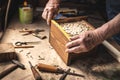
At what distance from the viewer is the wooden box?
1.40 m

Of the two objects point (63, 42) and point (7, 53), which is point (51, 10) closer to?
point (63, 42)

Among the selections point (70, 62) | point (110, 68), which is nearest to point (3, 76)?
point (70, 62)

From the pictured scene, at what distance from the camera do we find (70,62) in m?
1.44

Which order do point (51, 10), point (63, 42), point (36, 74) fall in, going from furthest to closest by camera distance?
point (51, 10) → point (63, 42) → point (36, 74)

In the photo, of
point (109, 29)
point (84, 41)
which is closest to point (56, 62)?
point (84, 41)

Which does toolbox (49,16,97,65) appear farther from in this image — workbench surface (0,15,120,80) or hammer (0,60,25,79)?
hammer (0,60,25,79)

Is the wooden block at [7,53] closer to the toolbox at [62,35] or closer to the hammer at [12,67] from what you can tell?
the hammer at [12,67]

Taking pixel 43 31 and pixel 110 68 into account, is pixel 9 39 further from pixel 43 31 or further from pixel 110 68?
pixel 110 68

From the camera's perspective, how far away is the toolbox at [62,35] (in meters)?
1.41

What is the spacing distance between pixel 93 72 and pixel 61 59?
23 cm

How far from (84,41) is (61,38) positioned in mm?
194

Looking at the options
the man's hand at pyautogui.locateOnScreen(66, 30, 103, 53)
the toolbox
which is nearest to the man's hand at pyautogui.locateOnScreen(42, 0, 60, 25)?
the toolbox

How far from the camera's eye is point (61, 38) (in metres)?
1.44

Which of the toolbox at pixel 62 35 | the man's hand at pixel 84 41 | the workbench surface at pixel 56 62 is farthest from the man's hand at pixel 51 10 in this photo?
the man's hand at pixel 84 41
